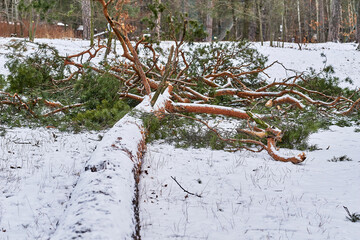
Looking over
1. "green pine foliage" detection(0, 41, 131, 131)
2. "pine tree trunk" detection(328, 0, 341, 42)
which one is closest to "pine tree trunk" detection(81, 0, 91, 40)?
"green pine foliage" detection(0, 41, 131, 131)

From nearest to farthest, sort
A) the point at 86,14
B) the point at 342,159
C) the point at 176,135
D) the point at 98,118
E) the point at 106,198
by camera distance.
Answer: the point at 106,198 < the point at 342,159 < the point at 176,135 < the point at 98,118 < the point at 86,14

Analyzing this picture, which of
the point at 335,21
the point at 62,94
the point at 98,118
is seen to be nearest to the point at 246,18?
the point at 335,21

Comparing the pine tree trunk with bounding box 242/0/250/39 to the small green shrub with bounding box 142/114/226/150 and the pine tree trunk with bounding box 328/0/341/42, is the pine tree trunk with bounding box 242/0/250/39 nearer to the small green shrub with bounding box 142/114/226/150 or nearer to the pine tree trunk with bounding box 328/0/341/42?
the pine tree trunk with bounding box 328/0/341/42

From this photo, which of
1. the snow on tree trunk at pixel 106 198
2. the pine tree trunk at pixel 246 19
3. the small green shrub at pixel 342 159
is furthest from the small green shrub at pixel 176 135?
the pine tree trunk at pixel 246 19

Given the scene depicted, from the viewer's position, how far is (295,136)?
4.75 m

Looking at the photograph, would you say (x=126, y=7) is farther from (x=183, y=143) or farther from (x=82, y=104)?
(x=183, y=143)

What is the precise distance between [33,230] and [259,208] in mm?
1716

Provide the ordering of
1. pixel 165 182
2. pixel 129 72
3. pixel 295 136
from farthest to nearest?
pixel 129 72
pixel 295 136
pixel 165 182

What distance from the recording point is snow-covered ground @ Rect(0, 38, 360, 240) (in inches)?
86.0

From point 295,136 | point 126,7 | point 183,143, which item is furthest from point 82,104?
point 126,7

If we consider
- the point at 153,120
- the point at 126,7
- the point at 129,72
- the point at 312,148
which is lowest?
the point at 312,148

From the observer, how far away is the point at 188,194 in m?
2.89

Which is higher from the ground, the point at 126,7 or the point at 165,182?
the point at 126,7

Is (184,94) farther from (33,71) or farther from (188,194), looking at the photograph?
(188,194)
